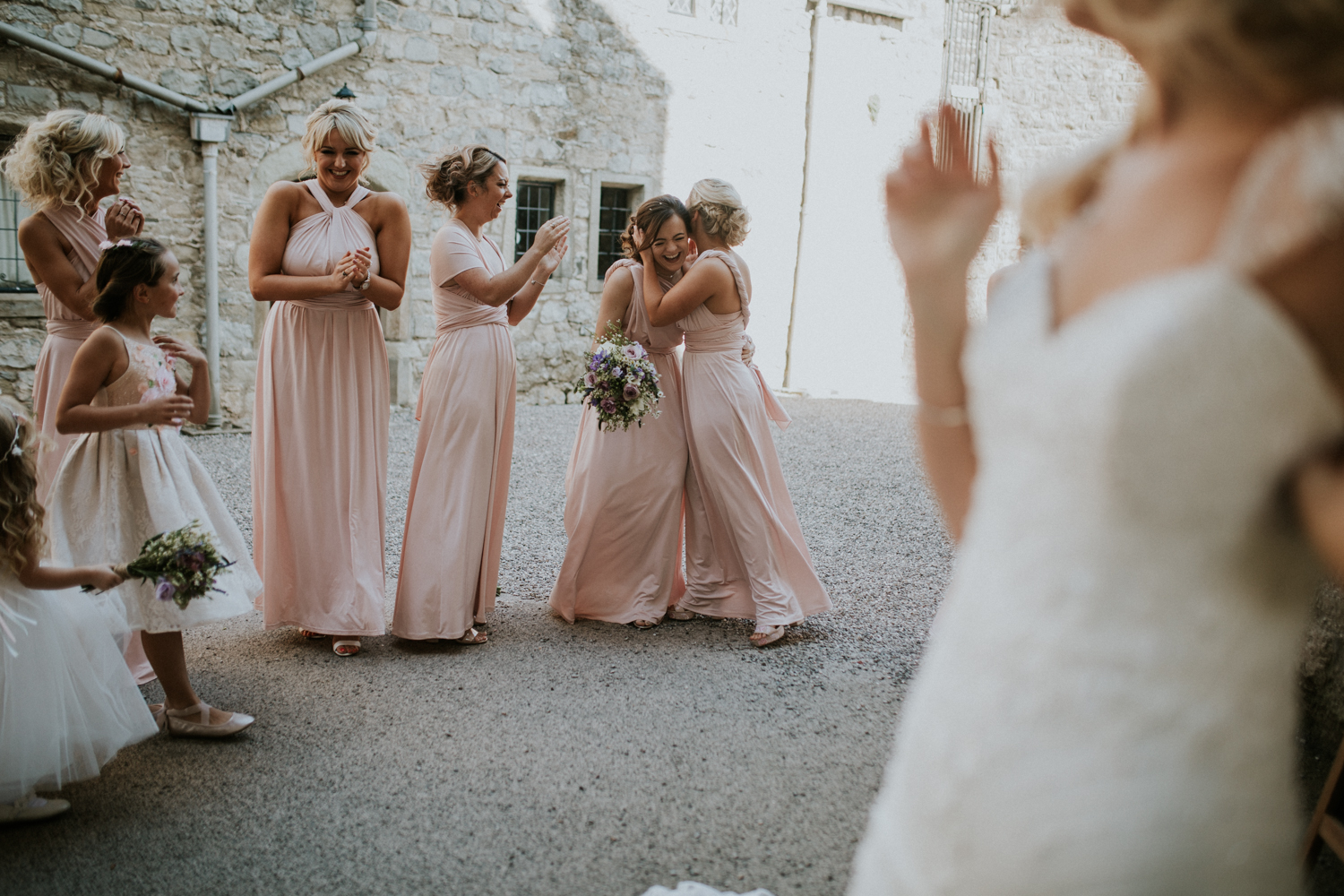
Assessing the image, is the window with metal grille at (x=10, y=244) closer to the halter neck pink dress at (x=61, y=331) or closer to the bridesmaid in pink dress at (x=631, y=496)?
the halter neck pink dress at (x=61, y=331)

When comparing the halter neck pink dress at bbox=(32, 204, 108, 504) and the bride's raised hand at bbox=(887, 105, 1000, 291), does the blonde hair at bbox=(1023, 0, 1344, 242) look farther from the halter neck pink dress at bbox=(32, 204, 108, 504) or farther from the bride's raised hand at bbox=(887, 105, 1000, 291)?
the halter neck pink dress at bbox=(32, 204, 108, 504)

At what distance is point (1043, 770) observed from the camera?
37.1 inches

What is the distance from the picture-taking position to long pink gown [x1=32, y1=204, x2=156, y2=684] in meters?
3.84

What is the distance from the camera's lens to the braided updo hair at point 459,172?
4.40 metres

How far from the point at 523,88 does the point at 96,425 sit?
978 cm

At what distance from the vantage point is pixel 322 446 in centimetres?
425

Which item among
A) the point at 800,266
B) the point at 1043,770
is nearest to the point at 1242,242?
the point at 1043,770

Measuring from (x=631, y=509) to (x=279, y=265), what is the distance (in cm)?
195

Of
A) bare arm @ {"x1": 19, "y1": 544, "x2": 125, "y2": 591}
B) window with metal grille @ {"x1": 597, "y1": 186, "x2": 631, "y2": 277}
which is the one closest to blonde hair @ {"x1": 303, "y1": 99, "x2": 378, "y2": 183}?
bare arm @ {"x1": 19, "y1": 544, "x2": 125, "y2": 591}

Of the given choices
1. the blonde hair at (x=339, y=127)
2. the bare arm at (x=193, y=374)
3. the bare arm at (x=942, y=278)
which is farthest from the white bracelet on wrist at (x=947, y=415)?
the blonde hair at (x=339, y=127)

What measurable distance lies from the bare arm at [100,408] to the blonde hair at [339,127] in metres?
1.26

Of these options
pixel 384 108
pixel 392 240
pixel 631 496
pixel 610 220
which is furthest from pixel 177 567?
pixel 610 220

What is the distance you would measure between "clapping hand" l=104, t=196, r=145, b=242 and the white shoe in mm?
2112

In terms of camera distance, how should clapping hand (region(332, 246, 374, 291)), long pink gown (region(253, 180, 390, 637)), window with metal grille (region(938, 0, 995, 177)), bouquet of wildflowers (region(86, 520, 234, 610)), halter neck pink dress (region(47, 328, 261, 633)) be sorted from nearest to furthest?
1. bouquet of wildflowers (region(86, 520, 234, 610))
2. halter neck pink dress (region(47, 328, 261, 633))
3. clapping hand (region(332, 246, 374, 291))
4. long pink gown (region(253, 180, 390, 637))
5. window with metal grille (region(938, 0, 995, 177))
